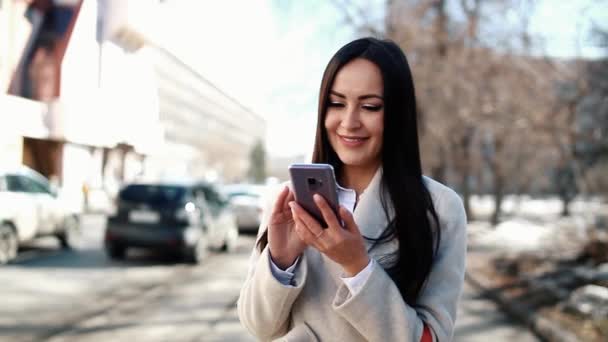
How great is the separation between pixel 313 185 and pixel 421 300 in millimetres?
477

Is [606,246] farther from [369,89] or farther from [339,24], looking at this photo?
[369,89]

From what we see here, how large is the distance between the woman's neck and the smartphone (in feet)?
1.13

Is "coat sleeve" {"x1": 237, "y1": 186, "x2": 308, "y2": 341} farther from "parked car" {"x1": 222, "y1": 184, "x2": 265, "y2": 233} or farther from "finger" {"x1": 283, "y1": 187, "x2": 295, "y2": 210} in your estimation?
"parked car" {"x1": 222, "y1": 184, "x2": 265, "y2": 233}

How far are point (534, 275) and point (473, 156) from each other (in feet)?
47.3

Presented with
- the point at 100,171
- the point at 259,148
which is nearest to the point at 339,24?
the point at 100,171

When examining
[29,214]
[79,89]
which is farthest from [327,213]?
[79,89]

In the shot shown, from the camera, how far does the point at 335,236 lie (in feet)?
4.53

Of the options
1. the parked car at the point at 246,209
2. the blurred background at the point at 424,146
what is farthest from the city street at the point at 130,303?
the parked car at the point at 246,209

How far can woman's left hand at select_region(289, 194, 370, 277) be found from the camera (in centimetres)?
138

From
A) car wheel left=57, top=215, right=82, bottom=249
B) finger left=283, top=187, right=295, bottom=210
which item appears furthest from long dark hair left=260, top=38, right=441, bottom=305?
car wheel left=57, top=215, right=82, bottom=249

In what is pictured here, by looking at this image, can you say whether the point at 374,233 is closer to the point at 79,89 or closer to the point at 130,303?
the point at 130,303

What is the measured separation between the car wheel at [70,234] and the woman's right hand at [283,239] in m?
11.7

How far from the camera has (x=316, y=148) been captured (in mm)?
1787

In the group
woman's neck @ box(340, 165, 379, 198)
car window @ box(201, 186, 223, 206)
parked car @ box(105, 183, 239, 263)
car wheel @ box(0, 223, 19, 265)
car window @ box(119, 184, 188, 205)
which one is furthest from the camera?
car window @ box(201, 186, 223, 206)
